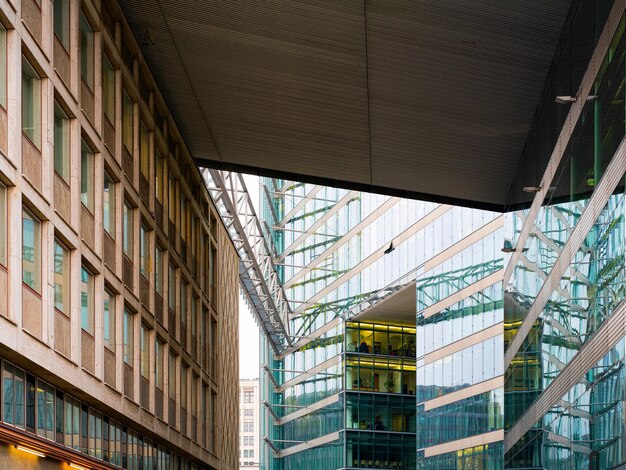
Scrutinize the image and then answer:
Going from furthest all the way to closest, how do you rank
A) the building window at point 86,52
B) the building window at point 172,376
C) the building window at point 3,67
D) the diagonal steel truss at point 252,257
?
the diagonal steel truss at point 252,257, the building window at point 172,376, the building window at point 86,52, the building window at point 3,67

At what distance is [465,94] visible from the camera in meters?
41.0

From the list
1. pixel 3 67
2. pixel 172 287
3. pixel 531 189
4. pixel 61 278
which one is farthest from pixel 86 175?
pixel 531 189

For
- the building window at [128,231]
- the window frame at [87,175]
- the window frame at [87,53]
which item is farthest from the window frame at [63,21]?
the building window at [128,231]

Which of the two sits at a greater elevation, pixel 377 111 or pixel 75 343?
pixel 377 111

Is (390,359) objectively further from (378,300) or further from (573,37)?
(573,37)

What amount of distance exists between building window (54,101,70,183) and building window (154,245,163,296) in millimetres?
11950

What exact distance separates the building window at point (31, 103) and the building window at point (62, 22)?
7.18 ft

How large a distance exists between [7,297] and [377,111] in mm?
20748

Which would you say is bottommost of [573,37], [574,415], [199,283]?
[574,415]

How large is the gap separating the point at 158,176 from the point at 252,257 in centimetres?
2359

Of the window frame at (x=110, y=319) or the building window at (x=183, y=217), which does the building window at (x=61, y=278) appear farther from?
the building window at (x=183, y=217)

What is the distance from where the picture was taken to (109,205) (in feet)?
119

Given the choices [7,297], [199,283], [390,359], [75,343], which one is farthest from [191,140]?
[390,359]

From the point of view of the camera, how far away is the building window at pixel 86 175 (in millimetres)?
32969
